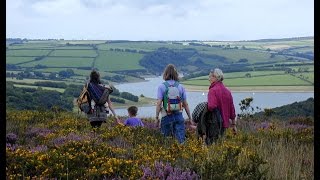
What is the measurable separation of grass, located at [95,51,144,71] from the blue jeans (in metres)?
106

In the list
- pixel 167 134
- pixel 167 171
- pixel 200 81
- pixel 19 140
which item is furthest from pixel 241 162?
pixel 200 81

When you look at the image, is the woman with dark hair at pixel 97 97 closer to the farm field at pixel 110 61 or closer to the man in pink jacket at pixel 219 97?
the man in pink jacket at pixel 219 97

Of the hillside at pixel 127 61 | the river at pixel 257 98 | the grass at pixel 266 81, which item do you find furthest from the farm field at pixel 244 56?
the river at pixel 257 98

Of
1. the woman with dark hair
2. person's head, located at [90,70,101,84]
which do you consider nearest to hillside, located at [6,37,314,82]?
the woman with dark hair

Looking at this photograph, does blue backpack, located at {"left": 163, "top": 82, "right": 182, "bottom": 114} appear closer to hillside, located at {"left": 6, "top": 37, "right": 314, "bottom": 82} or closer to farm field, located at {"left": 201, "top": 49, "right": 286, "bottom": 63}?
hillside, located at {"left": 6, "top": 37, "right": 314, "bottom": 82}

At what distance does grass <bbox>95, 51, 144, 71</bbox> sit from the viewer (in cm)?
11947

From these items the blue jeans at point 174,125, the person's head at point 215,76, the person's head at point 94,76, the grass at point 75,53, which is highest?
the person's head at point 215,76

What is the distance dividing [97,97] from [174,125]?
2.04m

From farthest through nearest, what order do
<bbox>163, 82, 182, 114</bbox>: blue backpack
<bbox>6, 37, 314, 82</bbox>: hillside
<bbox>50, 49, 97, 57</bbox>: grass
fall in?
<bbox>50, 49, 97, 57</bbox>: grass, <bbox>6, 37, 314, 82</bbox>: hillside, <bbox>163, 82, 182, 114</bbox>: blue backpack

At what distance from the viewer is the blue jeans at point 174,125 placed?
9.52 metres

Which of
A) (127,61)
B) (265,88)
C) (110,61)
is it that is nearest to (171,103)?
(265,88)

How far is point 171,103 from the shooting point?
938cm

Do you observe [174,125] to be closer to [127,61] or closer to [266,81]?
[266,81]

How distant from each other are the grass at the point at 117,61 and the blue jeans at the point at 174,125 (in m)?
106
